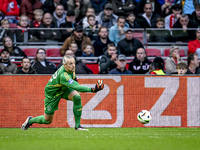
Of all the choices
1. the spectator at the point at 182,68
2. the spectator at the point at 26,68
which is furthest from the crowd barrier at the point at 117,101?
the spectator at the point at 26,68

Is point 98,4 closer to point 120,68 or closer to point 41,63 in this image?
point 41,63

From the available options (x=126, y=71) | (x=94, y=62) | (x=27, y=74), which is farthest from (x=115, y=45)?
(x=27, y=74)

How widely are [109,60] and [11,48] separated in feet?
10.7

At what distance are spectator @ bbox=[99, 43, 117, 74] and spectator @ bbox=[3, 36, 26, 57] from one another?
109 inches

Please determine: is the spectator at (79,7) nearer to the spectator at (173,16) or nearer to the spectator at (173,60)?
the spectator at (173,16)

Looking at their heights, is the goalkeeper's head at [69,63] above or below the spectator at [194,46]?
below

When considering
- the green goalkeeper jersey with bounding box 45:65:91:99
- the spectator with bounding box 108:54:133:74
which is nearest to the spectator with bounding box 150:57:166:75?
the spectator with bounding box 108:54:133:74

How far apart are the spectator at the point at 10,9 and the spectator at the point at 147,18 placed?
4.44 m

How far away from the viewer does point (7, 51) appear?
1320 cm

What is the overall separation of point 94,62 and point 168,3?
14.5 ft

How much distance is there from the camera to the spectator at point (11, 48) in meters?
13.7

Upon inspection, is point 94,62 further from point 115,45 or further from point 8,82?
point 8,82

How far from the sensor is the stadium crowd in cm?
1302

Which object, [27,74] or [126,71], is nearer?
[27,74]
